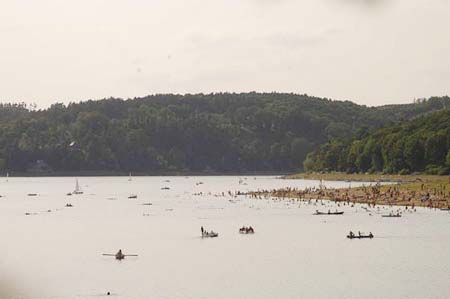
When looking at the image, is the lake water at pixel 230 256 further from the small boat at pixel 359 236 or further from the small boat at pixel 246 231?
the small boat at pixel 246 231

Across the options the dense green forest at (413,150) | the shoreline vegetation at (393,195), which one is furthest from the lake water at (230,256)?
the dense green forest at (413,150)

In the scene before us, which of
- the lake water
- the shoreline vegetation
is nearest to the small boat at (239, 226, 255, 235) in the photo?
the lake water

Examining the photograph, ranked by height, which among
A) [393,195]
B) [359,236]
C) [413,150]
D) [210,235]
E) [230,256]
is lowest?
[230,256]

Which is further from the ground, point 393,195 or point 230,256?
point 393,195

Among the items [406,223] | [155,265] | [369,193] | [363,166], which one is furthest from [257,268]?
[363,166]

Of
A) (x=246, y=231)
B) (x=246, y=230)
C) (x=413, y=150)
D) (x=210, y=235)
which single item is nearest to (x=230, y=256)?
(x=210, y=235)

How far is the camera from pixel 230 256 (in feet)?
206

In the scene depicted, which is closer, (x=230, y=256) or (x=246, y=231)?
(x=230, y=256)

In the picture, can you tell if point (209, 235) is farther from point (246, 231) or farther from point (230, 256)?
point (230, 256)

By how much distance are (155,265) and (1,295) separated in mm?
14960

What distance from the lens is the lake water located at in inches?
1928

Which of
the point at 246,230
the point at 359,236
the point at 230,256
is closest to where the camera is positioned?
the point at 230,256

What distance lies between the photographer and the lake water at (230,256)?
48969mm

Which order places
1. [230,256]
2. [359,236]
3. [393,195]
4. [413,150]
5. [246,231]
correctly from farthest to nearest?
1. [413,150]
2. [393,195]
3. [246,231]
4. [359,236]
5. [230,256]
